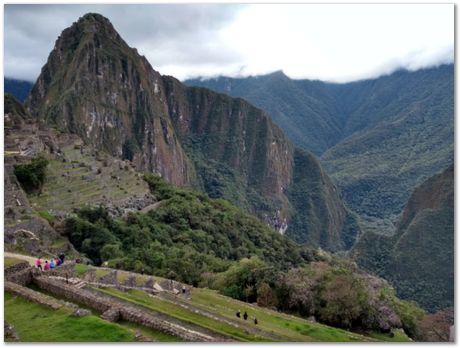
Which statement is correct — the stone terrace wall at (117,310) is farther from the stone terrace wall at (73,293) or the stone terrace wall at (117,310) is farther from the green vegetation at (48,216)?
the green vegetation at (48,216)

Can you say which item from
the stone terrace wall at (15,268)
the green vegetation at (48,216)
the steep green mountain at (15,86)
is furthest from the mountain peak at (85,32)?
the stone terrace wall at (15,268)

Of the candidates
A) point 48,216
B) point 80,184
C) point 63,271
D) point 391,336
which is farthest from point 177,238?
point 391,336

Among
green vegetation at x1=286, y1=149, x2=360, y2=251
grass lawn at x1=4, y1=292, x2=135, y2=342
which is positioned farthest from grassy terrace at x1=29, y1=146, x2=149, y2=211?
green vegetation at x1=286, y1=149, x2=360, y2=251

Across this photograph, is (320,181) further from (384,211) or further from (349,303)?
(349,303)

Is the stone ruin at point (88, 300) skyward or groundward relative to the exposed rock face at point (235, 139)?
groundward

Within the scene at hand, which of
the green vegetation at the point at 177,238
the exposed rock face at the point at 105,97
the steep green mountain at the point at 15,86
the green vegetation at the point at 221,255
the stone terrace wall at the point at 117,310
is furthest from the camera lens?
the exposed rock face at the point at 105,97

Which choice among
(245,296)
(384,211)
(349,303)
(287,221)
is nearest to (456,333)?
(349,303)
